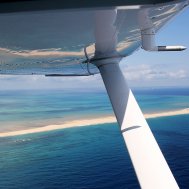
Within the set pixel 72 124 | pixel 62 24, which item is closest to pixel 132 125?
pixel 62 24

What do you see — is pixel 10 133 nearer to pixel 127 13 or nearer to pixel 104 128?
pixel 104 128

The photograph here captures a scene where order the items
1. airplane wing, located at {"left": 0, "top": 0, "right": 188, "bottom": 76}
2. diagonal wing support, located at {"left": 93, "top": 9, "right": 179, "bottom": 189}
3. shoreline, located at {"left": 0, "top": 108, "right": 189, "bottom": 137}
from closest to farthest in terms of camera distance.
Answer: airplane wing, located at {"left": 0, "top": 0, "right": 188, "bottom": 76}, diagonal wing support, located at {"left": 93, "top": 9, "right": 179, "bottom": 189}, shoreline, located at {"left": 0, "top": 108, "right": 189, "bottom": 137}

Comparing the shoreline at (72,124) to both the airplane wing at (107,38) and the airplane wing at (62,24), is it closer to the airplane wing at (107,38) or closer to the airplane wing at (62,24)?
the airplane wing at (107,38)

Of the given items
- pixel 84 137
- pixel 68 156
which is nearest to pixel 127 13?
pixel 68 156

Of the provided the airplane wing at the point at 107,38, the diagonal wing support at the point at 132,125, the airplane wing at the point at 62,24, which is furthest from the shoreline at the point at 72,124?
the airplane wing at the point at 62,24

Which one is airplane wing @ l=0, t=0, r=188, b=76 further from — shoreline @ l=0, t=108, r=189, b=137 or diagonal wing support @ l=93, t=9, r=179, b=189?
shoreline @ l=0, t=108, r=189, b=137

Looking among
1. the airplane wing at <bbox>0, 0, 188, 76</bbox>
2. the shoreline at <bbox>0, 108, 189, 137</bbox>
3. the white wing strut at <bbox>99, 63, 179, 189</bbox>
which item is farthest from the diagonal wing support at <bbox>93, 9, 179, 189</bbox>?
the shoreline at <bbox>0, 108, 189, 137</bbox>
